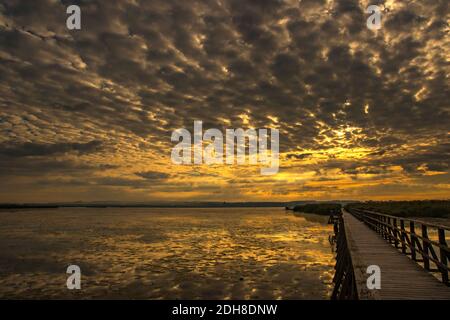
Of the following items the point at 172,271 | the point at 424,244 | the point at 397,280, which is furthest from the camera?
the point at 172,271

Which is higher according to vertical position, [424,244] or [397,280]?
[424,244]

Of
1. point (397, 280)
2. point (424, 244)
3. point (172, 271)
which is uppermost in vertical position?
point (424, 244)

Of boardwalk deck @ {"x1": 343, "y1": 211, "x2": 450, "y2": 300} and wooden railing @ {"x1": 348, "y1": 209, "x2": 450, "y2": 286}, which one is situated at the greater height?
wooden railing @ {"x1": 348, "y1": 209, "x2": 450, "y2": 286}

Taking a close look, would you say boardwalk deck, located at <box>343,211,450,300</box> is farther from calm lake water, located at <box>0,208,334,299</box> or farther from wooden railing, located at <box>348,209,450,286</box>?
calm lake water, located at <box>0,208,334,299</box>

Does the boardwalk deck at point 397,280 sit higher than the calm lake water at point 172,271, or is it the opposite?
the boardwalk deck at point 397,280

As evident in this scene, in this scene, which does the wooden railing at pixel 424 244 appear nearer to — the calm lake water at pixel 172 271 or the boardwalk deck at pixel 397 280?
the boardwalk deck at pixel 397 280

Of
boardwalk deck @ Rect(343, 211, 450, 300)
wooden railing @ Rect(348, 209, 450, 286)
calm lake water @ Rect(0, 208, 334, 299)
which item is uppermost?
wooden railing @ Rect(348, 209, 450, 286)

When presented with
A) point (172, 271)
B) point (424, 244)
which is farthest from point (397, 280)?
point (172, 271)

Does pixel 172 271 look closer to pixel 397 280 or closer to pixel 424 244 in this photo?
pixel 397 280

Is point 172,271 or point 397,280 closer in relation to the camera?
point 397,280

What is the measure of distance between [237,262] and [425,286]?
1238 cm

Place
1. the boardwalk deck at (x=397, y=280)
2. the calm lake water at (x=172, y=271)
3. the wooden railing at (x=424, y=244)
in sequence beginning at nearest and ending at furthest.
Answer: the boardwalk deck at (x=397, y=280) < the wooden railing at (x=424, y=244) < the calm lake water at (x=172, y=271)

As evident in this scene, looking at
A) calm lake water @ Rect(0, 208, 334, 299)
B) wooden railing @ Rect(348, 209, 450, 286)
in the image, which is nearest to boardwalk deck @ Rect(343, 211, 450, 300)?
wooden railing @ Rect(348, 209, 450, 286)

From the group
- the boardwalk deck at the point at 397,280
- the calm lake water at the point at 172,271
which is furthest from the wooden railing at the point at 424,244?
the calm lake water at the point at 172,271
